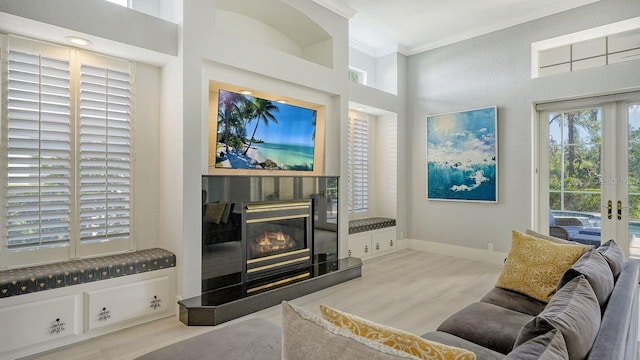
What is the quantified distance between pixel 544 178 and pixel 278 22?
13.6ft

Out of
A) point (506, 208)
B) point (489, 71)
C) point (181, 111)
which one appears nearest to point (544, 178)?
point (506, 208)

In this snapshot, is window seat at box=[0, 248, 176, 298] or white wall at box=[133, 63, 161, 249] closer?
window seat at box=[0, 248, 176, 298]

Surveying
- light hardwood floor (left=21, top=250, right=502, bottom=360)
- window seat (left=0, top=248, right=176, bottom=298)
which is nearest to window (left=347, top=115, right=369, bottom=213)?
light hardwood floor (left=21, top=250, right=502, bottom=360)

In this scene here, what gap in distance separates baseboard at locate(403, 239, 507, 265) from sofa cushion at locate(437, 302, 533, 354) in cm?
312

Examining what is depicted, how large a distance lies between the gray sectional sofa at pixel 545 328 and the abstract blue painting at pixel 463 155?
276cm

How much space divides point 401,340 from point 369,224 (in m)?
4.34

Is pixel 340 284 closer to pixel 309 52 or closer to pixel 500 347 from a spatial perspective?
pixel 500 347

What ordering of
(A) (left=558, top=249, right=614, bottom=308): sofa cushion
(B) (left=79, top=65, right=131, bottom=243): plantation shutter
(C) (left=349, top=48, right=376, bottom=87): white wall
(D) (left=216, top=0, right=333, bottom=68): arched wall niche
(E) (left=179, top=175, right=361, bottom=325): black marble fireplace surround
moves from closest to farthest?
(A) (left=558, top=249, right=614, bottom=308): sofa cushion → (B) (left=79, top=65, right=131, bottom=243): plantation shutter → (E) (left=179, top=175, right=361, bottom=325): black marble fireplace surround → (D) (left=216, top=0, right=333, bottom=68): arched wall niche → (C) (left=349, top=48, right=376, bottom=87): white wall

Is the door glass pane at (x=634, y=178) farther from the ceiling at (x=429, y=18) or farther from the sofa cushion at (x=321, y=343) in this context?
the sofa cushion at (x=321, y=343)

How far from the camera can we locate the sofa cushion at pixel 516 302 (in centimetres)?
219

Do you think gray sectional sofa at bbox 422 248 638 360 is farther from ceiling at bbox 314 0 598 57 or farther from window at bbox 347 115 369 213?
ceiling at bbox 314 0 598 57

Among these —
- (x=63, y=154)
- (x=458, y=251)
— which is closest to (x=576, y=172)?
(x=458, y=251)

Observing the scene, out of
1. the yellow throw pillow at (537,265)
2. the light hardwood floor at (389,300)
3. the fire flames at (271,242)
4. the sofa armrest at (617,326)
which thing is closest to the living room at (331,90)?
the light hardwood floor at (389,300)

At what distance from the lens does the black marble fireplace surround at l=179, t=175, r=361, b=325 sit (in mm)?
3197
